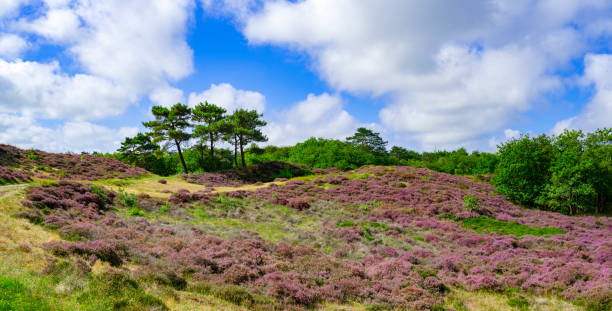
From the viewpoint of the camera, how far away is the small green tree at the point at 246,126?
148ft

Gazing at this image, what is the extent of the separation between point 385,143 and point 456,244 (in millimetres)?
79065

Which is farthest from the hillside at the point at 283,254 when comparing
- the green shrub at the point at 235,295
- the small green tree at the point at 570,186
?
the small green tree at the point at 570,186

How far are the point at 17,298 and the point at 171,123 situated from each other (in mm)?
41209

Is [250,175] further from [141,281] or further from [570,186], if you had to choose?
[570,186]

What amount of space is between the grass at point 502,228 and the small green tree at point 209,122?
35.0 metres

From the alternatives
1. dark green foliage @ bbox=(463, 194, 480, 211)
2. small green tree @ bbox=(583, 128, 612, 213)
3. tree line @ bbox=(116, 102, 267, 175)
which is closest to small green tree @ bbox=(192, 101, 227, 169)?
tree line @ bbox=(116, 102, 267, 175)

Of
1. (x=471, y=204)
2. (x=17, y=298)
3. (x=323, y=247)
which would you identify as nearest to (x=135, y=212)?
(x=323, y=247)

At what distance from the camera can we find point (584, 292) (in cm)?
1048

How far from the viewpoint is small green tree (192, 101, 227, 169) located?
44.0 m

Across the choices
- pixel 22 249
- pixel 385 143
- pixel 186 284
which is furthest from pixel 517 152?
pixel 385 143

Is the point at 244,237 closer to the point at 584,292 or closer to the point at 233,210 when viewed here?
the point at 233,210

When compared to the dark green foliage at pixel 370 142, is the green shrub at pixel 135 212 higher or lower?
lower

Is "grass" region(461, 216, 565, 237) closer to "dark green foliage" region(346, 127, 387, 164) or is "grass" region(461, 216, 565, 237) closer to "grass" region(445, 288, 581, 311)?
"grass" region(445, 288, 581, 311)

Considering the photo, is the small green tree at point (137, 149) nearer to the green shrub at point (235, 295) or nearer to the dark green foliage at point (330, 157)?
the dark green foliage at point (330, 157)
